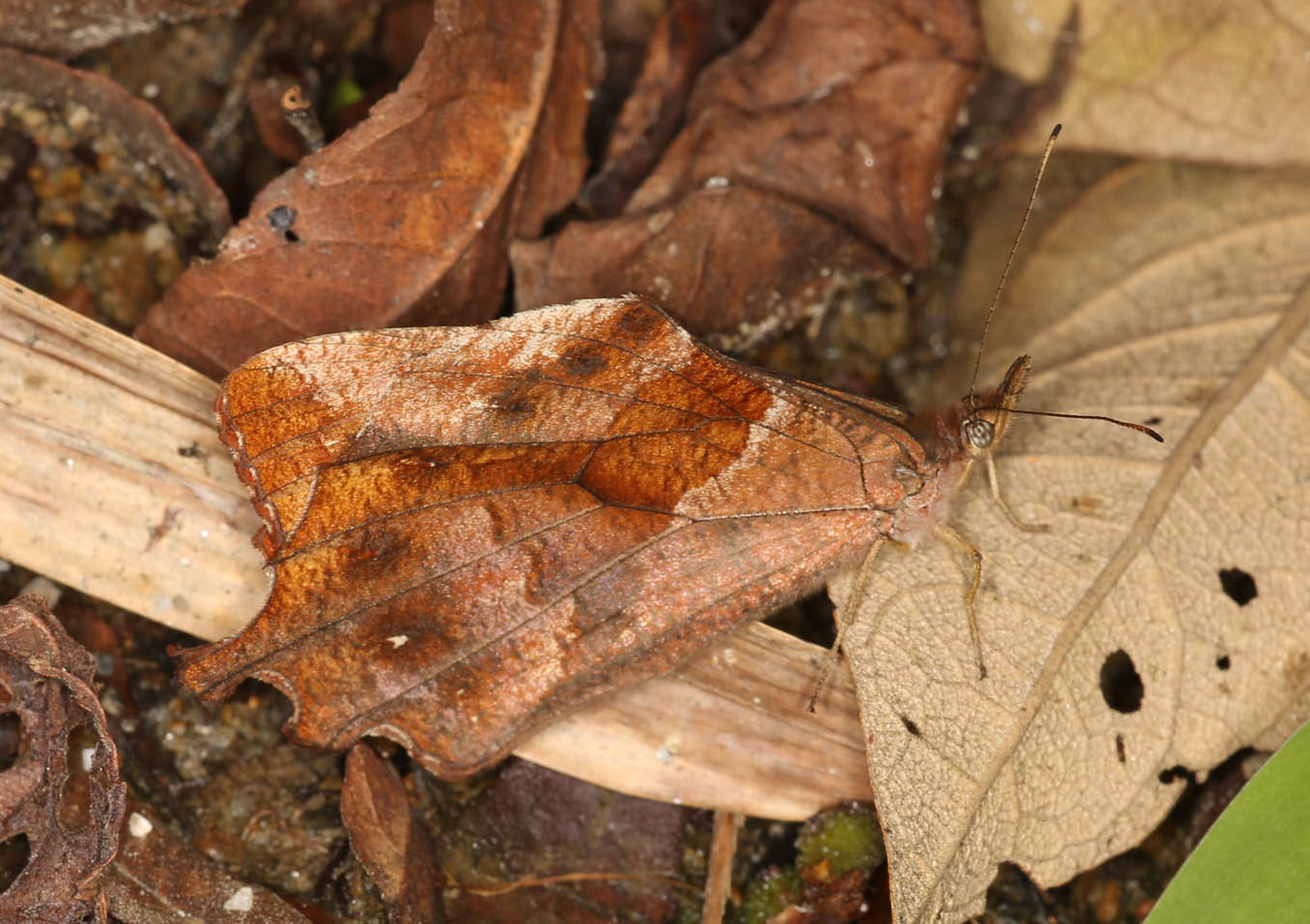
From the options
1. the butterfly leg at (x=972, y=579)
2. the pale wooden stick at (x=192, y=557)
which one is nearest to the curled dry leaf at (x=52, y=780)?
the pale wooden stick at (x=192, y=557)

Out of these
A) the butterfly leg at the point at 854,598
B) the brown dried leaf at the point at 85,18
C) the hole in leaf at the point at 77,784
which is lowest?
the hole in leaf at the point at 77,784

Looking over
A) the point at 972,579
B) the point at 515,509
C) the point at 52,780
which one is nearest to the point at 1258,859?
the point at 972,579

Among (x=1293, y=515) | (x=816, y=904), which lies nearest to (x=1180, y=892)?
(x=816, y=904)

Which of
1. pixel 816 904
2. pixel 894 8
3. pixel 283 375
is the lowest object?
pixel 816 904

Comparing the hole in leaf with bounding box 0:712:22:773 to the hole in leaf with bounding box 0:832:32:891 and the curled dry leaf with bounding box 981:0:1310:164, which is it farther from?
the curled dry leaf with bounding box 981:0:1310:164

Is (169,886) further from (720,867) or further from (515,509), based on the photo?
(720,867)

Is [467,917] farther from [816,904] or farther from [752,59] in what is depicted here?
[752,59]

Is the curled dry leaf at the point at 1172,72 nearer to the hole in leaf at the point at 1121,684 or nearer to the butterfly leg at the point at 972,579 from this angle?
the butterfly leg at the point at 972,579
